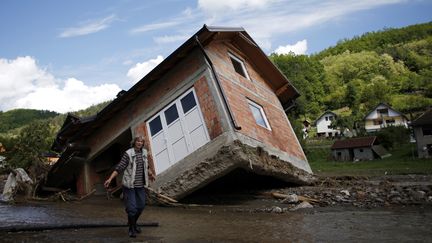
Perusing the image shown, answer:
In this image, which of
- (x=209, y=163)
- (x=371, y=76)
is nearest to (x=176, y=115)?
(x=209, y=163)

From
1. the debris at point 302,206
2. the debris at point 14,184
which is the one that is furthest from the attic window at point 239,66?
the debris at point 14,184

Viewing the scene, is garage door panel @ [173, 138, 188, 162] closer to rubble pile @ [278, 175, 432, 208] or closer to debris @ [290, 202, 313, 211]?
rubble pile @ [278, 175, 432, 208]

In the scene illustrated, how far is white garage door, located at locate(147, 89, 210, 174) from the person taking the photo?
37.8ft

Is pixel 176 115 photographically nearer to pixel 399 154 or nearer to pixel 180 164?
pixel 180 164

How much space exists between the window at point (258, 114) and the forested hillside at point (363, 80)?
61.9m

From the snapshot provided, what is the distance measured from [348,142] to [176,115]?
44.0m

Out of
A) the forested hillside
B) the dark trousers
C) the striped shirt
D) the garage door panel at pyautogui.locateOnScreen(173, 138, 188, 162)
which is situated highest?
the forested hillside

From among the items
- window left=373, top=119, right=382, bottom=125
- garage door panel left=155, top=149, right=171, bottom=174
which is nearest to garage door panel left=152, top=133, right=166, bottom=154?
garage door panel left=155, top=149, right=171, bottom=174

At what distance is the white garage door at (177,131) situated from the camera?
1152 centimetres

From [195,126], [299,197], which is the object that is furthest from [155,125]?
[299,197]

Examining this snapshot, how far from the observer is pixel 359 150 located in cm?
5044

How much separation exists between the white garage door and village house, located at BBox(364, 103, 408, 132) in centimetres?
7140

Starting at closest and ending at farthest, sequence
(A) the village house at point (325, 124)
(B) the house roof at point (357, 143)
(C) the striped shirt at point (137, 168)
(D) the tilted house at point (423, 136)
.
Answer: (C) the striped shirt at point (137, 168) < (D) the tilted house at point (423, 136) < (B) the house roof at point (357, 143) < (A) the village house at point (325, 124)

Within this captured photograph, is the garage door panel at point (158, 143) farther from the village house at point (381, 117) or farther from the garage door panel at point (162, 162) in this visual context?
the village house at point (381, 117)
